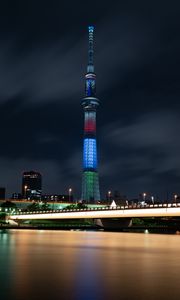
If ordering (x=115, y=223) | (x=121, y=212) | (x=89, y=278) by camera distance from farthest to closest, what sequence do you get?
1. (x=115, y=223)
2. (x=121, y=212)
3. (x=89, y=278)

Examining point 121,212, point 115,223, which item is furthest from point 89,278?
point 115,223

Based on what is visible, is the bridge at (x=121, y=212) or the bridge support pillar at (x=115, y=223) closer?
the bridge at (x=121, y=212)

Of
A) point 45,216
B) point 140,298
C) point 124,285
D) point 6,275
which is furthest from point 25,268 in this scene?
point 45,216

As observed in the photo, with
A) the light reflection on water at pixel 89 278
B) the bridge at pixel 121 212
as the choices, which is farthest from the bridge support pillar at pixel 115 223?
the light reflection on water at pixel 89 278

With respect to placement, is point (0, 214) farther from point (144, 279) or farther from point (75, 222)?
point (144, 279)

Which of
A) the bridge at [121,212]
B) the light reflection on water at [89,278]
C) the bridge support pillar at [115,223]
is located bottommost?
the light reflection on water at [89,278]

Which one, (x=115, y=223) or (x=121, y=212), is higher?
(x=121, y=212)

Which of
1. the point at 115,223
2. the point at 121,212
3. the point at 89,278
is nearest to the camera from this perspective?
the point at 89,278

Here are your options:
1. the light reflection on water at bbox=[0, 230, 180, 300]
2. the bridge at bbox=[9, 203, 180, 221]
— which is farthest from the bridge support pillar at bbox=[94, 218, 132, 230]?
the light reflection on water at bbox=[0, 230, 180, 300]

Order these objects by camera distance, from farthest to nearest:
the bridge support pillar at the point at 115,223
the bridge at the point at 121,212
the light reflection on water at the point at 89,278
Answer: the bridge support pillar at the point at 115,223
the bridge at the point at 121,212
the light reflection on water at the point at 89,278

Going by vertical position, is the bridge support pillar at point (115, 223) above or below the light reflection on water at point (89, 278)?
above

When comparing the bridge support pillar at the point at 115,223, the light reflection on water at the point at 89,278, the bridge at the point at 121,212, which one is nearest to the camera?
the light reflection on water at the point at 89,278

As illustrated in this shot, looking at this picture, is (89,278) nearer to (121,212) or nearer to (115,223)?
(121,212)

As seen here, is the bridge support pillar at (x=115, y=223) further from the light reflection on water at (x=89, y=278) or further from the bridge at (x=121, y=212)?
the light reflection on water at (x=89, y=278)
